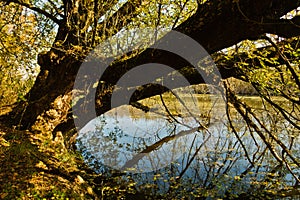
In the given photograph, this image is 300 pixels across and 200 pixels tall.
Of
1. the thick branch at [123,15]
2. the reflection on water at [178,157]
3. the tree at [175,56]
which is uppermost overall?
the thick branch at [123,15]

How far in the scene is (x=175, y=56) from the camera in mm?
3414

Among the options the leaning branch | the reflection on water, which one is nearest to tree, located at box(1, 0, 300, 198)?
the leaning branch

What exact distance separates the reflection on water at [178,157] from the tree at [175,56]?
53.4 inches

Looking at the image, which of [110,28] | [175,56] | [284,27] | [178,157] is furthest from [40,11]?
[178,157]

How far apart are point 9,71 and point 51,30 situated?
1.02 metres

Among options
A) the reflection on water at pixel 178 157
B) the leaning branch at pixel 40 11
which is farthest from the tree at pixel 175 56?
the reflection on water at pixel 178 157

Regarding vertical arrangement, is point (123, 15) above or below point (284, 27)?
above

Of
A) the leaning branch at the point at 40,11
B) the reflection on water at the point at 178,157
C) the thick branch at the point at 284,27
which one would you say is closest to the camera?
the thick branch at the point at 284,27

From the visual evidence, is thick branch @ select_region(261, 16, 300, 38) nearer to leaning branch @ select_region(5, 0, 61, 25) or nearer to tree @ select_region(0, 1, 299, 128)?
tree @ select_region(0, 1, 299, 128)

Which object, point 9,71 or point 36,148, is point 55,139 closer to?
point 36,148

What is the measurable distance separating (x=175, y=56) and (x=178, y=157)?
14.1 feet

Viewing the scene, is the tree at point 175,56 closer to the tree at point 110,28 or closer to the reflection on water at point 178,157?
the tree at point 110,28

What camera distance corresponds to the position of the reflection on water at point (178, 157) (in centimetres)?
583

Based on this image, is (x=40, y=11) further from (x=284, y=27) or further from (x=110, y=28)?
(x=284, y=27)
